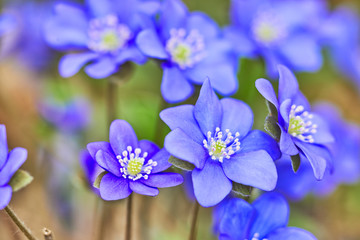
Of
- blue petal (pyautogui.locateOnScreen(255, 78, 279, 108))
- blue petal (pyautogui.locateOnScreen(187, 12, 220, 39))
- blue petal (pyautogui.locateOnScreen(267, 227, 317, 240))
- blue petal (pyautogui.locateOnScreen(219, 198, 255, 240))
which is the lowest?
blue petal (pyautogui.locateOnScreen(267, 227, 317, 240))

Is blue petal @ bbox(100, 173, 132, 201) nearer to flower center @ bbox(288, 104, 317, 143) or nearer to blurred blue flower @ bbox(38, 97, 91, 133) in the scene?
flower center @ bbox(288, 104, 317, 143)

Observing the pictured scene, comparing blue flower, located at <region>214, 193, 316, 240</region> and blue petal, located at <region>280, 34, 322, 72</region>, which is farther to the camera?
blue petal, located at <region>280, 34, 322, 72</region>

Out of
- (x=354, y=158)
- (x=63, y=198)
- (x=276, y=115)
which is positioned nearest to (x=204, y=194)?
(x=276, y=115)

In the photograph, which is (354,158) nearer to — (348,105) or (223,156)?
(348,105)

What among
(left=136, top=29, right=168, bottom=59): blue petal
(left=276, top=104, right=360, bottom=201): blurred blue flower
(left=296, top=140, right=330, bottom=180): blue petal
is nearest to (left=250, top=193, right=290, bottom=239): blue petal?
(left=296, top=140, right=330, bottom=180): blue petal

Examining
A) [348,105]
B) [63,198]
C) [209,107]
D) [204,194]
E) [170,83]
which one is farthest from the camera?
[348,105]

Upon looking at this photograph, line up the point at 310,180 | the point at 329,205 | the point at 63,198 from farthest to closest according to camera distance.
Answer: the point at 329,205
the point at 63,198
the point at 310,180

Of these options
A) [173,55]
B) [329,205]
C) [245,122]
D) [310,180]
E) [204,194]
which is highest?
[173,55]

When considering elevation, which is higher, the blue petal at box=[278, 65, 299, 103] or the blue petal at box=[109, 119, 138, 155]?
the blue petal at box=[278, 65, 299, 103]

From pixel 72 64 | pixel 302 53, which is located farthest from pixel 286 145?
pixel 302 53
